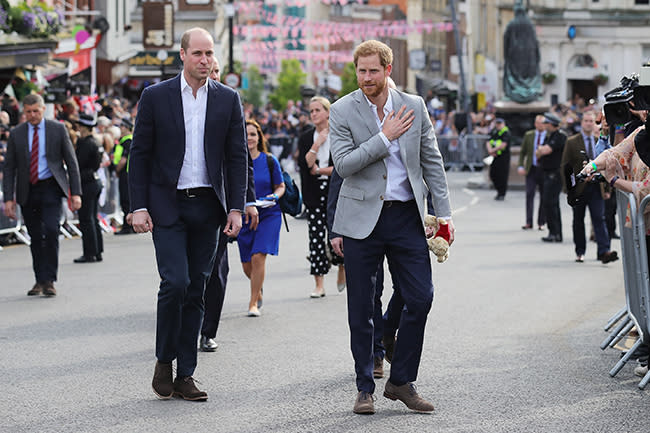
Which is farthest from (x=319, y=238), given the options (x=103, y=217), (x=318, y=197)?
(x=103, y=217)

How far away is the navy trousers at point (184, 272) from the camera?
7.57 meters

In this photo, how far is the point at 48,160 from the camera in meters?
12.9

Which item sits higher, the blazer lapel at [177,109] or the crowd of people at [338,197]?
the blazer lapel at [177,109]

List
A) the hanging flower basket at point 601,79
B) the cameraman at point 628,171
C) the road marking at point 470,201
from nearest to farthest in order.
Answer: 1. the cameraman at point 628,171
2. the road marking at point 470,201
3. the hanging flower basket at point 601,79

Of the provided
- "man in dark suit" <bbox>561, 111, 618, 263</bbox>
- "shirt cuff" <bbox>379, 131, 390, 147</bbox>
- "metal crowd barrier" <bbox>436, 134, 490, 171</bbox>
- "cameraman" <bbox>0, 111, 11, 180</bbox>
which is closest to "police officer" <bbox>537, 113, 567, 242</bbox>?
"man in dark suit" <bbox>561, 111, 618, 263</bbox>

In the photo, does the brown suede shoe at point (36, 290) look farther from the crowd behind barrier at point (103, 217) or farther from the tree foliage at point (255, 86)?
the tree foliage at point (255, 86)

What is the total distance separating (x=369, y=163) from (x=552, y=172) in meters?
12.9

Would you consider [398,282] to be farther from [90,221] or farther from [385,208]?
[90,221]

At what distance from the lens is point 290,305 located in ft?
40.1

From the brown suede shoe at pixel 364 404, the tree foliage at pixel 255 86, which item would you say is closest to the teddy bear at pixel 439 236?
the brown suede shoe at pixel 364 404

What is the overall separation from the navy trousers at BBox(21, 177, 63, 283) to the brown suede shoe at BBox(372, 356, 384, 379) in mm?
5269

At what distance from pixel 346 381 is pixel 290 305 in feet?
12.9

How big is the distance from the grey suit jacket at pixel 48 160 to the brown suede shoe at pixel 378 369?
5.30 m

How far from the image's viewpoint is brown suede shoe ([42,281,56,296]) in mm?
12867
